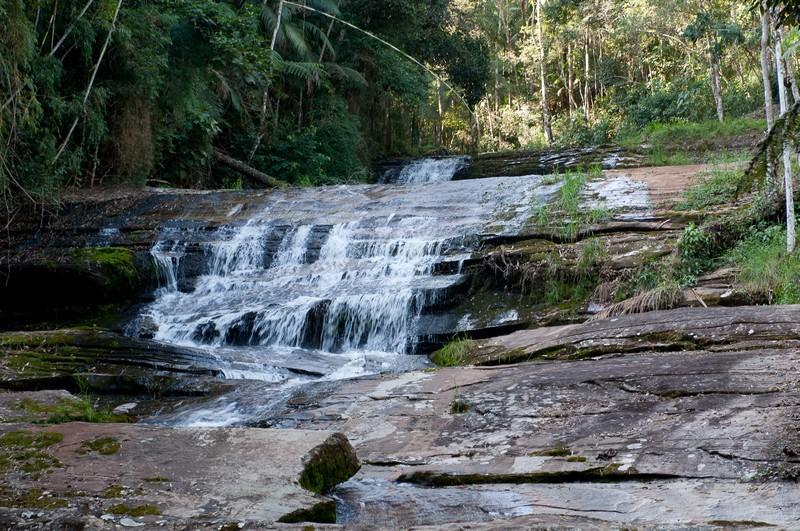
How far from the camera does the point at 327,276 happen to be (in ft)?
37.4

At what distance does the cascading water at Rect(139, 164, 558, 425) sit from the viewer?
9.78 metres

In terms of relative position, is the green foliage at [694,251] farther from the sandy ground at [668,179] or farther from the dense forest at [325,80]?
the dense forest at [325,80]

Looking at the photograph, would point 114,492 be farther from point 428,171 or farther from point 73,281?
point 428,171

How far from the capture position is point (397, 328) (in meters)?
9.99

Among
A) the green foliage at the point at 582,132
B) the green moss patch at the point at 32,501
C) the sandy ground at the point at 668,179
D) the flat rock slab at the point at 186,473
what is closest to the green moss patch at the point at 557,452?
the flat rock slab at the point at 186,473

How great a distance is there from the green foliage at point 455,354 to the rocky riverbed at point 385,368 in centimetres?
7

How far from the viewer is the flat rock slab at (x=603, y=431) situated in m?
4.12

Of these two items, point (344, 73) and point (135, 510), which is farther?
point (344, 73)

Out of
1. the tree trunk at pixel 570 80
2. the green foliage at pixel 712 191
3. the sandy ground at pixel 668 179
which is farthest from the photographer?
the tree trunk at pixel 570 80

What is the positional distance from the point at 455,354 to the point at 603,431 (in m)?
3.56

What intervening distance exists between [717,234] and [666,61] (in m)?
24.4

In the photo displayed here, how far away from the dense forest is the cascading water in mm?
2293

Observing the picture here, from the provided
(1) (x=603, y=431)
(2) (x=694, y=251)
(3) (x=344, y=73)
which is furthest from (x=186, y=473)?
(3) (x=344, y=73)

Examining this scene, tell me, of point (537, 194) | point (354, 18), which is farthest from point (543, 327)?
point (354, 18)
